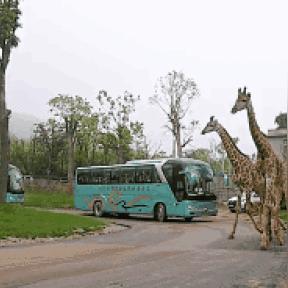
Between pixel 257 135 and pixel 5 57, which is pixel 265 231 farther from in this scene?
pixel 5 57

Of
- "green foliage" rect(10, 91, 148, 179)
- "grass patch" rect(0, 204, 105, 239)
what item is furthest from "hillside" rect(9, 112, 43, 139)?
"grass patch" rect(0, 204, 105, 239)

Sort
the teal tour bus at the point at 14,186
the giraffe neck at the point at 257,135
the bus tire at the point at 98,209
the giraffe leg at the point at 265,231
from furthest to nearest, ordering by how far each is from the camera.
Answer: the teal tour bus at the point at 14,186 < the bus tire at the point at 98,209 < the giraffe neck at the point at 257,135 < the giraffe leg at the point at 265,231

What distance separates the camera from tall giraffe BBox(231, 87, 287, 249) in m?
13.4

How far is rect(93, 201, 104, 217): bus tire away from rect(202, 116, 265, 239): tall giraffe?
44.8 ft

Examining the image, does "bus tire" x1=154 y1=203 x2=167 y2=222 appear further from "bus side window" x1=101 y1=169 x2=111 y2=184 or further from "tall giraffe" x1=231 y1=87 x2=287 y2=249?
"tall giraffe" x1=231 y1=87 x2=287 y2=249

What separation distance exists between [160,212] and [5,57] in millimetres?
9632

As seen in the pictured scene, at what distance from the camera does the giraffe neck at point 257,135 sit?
1383cm

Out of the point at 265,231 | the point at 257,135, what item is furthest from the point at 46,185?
A: the point at 265,231

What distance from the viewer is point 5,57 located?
23219 millimetres

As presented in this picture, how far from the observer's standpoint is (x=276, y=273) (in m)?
9.48

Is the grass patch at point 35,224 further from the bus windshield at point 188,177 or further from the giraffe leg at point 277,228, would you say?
the giraffe leg at point 277,228

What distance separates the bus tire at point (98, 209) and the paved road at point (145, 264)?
13.1 metres

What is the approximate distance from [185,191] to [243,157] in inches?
Answer: 372

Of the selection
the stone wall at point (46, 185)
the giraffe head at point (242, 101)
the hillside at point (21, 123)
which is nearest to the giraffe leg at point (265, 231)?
the giraffe head at point (242, 101)
